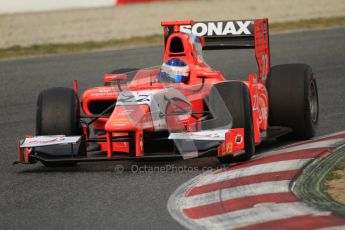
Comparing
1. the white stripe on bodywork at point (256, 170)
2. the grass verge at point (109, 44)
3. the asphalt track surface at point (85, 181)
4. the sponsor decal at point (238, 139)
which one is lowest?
the asphalt track surface at point (85, 181)

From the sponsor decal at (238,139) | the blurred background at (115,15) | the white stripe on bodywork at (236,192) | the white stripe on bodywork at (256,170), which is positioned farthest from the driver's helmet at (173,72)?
the blurred background at (115,15)

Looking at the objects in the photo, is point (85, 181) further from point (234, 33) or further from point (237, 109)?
point (234, 33)

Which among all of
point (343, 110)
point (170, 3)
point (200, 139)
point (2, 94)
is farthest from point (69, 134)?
point (170, 3)

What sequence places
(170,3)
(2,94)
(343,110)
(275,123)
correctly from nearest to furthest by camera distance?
(275,123), (343,110), (2,94), (170,3)

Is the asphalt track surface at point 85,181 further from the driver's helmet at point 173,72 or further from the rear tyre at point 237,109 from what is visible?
the driver's helmet at point 173,72

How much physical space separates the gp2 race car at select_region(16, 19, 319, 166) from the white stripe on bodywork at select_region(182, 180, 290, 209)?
0.94 meters

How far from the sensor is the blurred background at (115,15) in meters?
22.2

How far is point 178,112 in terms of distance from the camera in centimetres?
911

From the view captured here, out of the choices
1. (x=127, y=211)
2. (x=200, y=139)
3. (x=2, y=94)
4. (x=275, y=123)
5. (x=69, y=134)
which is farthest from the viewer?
(x=2, y=94)

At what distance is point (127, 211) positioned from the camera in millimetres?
7094

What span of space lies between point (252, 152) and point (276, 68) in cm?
164

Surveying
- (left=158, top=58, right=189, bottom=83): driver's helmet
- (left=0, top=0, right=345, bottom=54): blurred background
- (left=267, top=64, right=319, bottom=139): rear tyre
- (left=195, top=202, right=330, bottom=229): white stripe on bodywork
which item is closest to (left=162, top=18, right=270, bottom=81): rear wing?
(left=267, top=64, right=319, bottom=139): rear tyre

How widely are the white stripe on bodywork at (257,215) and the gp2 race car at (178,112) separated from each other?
1724 millimetres

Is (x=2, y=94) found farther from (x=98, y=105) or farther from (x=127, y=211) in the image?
(x=127, y=211)
